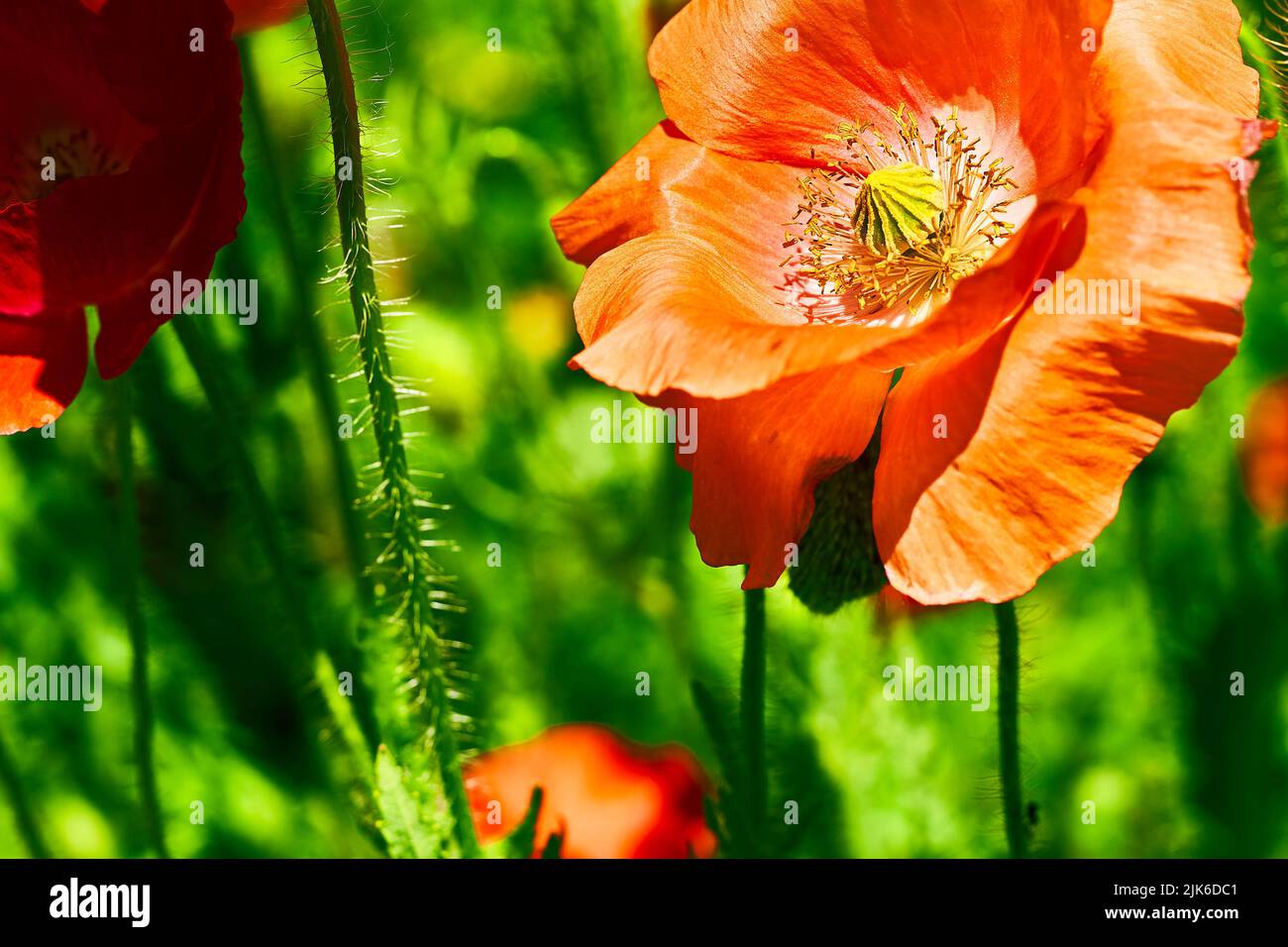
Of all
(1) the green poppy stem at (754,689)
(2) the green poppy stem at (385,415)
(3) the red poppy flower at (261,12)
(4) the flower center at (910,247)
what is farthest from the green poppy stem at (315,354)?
(4) the flower center at (910,247)

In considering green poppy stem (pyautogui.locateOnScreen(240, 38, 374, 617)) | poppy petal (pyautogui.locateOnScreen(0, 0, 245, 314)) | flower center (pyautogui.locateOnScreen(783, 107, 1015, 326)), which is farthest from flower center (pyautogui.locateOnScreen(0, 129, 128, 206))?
flower center (pyautogui.locateOnScreen(783, 107, 1015, 326))

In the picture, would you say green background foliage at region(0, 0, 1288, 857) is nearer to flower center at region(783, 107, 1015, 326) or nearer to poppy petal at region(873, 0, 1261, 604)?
flower center at region(783, 107, 1015, 326)

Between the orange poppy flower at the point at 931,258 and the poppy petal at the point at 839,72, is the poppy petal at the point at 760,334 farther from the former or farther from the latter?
the poppy petal at the point at 839,72

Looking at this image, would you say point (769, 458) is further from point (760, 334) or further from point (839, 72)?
point (839, 72)

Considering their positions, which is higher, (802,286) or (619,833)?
(802,286)

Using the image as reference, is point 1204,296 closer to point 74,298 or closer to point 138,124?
point 74,298

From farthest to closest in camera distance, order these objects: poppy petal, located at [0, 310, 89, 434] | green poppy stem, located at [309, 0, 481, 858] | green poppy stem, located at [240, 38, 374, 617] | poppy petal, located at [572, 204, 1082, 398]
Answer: green poppy stem, located at [240, 38, 374, 617] < poppy petal, located at [0, 310, 89, 434] < green poppy stem, located at [309, 0, 481, 858] < poppy petal, located at [572, 204, 1082, 398]
